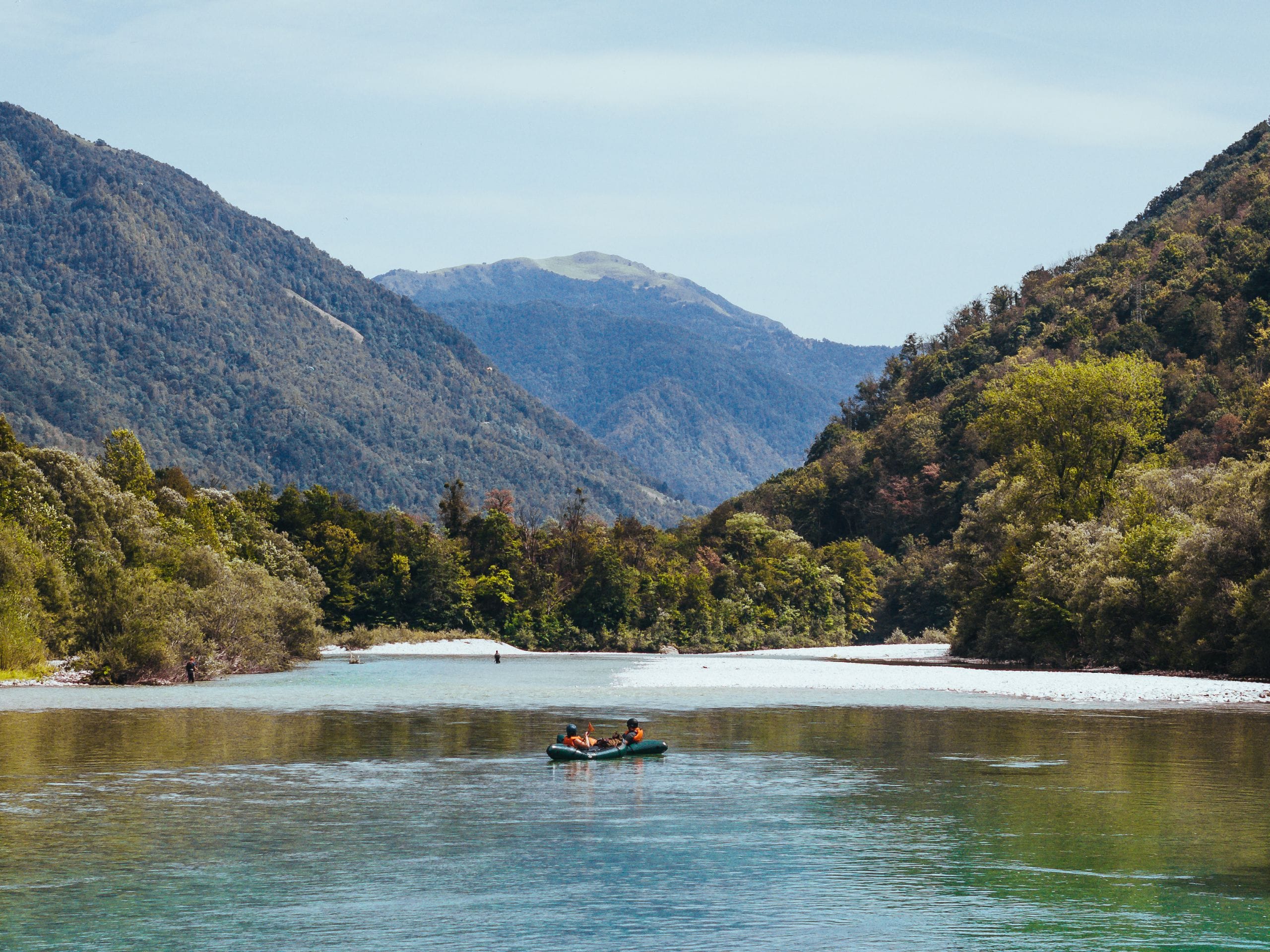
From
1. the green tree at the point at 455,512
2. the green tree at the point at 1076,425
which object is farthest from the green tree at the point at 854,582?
the green tree at the point at 1076,425

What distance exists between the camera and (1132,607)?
8100cm

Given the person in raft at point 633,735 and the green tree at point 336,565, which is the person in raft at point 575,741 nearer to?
the person in raft at point 633,735

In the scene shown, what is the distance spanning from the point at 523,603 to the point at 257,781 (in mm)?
123151

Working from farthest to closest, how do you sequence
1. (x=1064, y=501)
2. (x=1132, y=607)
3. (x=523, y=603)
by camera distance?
(x=523, y=603) < (x=1064, y=501) < (x=1132, y=607)

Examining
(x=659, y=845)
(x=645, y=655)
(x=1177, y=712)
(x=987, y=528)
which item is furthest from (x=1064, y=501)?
(x=659, y=845)

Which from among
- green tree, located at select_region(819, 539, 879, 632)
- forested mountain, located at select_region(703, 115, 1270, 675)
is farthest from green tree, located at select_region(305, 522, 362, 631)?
forested mountain, located at select_region(703, 115, 1270, 675)

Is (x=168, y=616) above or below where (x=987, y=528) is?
below

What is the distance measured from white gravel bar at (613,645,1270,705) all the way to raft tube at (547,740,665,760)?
2997 cm

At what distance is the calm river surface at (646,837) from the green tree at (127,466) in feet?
206

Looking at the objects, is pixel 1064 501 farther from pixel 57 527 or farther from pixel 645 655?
pixel 57 527

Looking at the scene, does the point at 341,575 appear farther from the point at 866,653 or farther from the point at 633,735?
the point at 633,735

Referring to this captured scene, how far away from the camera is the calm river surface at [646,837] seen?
77.6 feet

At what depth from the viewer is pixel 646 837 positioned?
31922 millimetres

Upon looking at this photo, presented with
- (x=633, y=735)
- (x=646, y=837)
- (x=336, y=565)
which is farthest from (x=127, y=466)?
(x=646, y=837)
